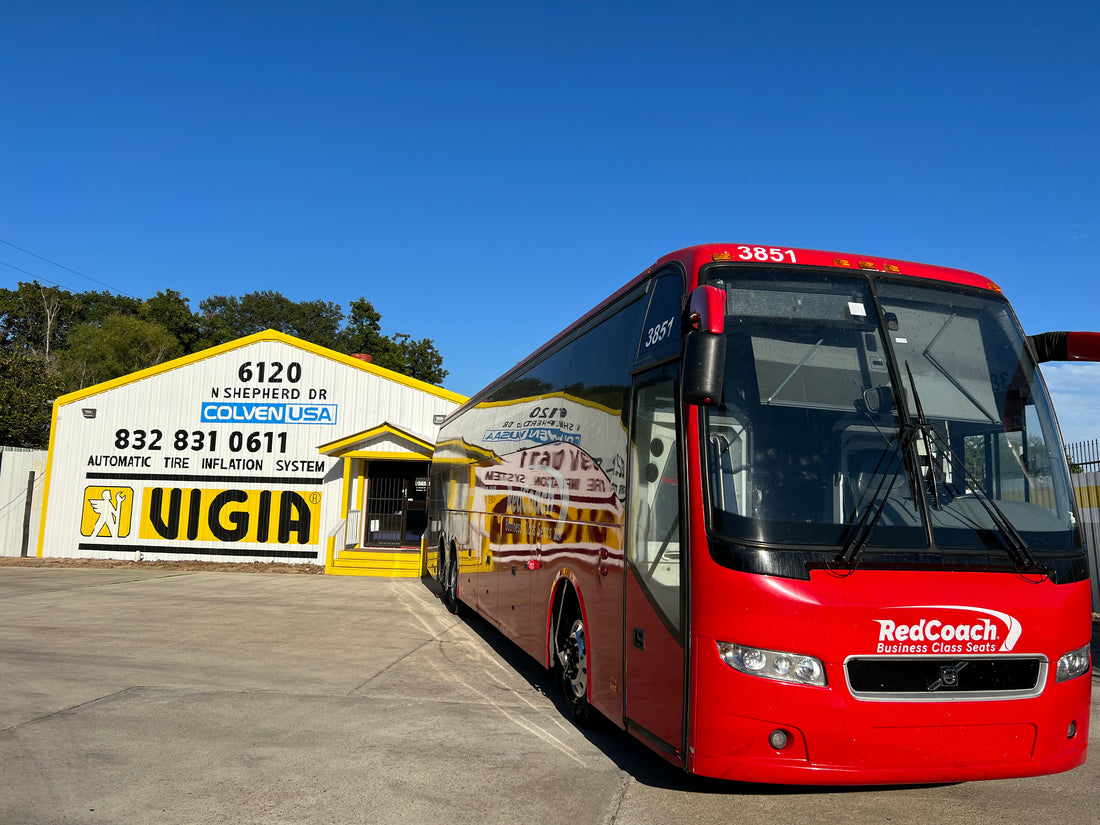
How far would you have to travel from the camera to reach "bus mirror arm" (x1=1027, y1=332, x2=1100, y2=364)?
200 inches

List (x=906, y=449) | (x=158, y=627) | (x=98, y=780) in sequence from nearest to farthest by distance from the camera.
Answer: (x=906, y=449) < (x=98, y=780) < (x=158, y=627)

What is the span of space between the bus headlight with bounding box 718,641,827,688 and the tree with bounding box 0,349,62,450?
31.3 meters

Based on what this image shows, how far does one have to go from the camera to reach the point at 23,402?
29.8 m

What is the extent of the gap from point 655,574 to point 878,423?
149cm

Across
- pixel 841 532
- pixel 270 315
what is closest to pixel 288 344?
pixel 841 532

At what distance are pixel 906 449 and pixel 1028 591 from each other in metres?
0.92

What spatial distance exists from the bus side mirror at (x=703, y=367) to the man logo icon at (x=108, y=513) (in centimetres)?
2217

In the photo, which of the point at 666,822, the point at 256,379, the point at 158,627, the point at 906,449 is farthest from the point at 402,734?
the point at 256,379

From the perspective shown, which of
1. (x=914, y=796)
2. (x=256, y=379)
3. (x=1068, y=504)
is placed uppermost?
(x=256, y=379)

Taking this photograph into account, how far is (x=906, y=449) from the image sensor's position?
436 cm

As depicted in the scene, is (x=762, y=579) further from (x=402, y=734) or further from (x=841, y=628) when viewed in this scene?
(x=402, y=734)

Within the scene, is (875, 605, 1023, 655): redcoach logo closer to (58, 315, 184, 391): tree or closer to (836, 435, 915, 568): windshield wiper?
(836, 435, 915, 568): windshield wiper

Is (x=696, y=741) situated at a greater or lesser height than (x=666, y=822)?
greater

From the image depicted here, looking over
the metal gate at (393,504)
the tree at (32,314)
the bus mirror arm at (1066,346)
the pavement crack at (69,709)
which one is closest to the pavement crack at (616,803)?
the bus mirror arm at (1066,346)
